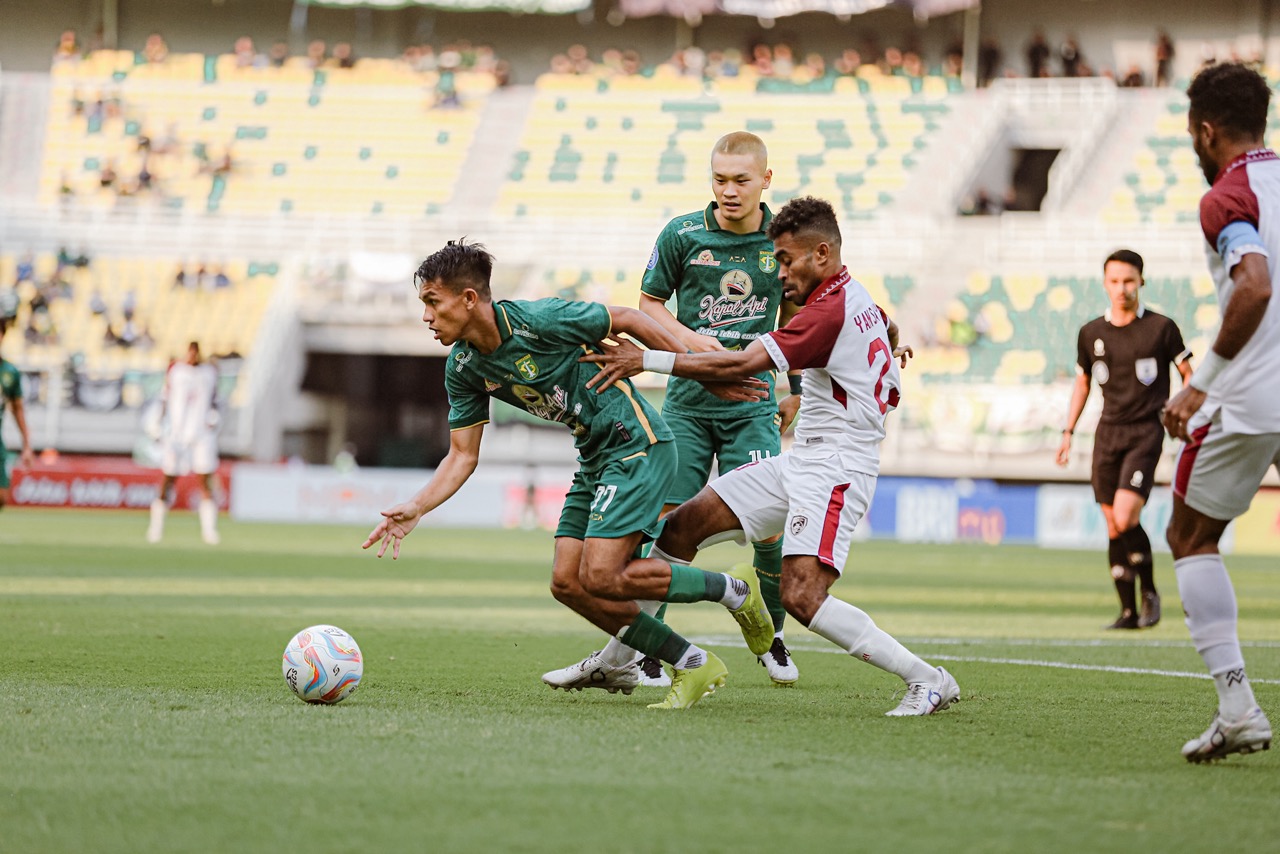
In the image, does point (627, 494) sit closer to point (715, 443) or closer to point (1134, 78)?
point (715, 443)

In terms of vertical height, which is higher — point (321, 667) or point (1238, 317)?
point (1238, 317)

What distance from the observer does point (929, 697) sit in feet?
19.9

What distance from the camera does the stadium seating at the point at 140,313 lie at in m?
32.8

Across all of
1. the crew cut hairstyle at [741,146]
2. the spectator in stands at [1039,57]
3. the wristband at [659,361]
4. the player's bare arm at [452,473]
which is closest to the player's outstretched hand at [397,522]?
the player's bare arm at [452,473]

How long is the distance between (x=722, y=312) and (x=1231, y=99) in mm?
2834

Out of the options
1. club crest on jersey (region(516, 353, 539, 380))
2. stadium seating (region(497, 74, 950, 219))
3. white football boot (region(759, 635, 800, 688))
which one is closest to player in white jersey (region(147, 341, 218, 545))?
white football boot (region(759, 635, 800, 688))

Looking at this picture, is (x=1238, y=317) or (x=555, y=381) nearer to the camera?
(x=1238, y=317)

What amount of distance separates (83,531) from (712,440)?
53.3 ft

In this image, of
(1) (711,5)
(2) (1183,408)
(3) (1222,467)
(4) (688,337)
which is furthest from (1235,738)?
(1) (711,5)

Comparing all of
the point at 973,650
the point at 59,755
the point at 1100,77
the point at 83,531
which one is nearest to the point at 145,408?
the point at 83,531

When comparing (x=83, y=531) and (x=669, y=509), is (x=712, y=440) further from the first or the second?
(x=83, y=531)

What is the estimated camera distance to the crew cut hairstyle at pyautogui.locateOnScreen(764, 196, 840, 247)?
20.2ft

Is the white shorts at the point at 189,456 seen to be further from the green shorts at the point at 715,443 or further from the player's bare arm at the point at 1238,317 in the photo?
the player's bare arm at the point at 1238,317

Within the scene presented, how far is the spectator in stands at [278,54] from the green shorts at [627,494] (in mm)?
36838
